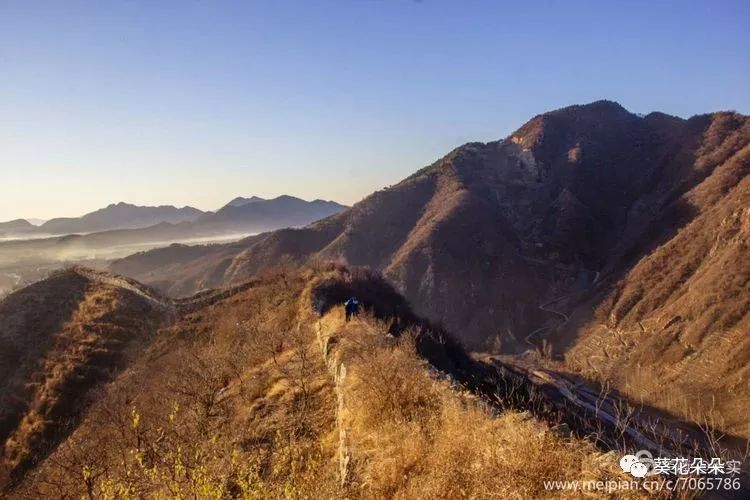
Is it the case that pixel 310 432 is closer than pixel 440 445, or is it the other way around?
pixel 440 445

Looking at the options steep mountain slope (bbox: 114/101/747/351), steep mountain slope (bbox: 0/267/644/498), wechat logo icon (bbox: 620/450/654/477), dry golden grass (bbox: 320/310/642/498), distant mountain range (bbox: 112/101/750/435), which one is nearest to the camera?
wechat logo icon (bbox: 620/450/654/477)

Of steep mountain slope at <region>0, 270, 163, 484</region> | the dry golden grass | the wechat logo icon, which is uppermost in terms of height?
the wechat logo icon

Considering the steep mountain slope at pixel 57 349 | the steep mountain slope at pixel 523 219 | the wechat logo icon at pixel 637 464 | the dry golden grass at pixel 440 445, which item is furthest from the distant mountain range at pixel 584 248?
the steep mountain slope at pixel 57 349

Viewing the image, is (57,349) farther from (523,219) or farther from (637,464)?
(523,219)

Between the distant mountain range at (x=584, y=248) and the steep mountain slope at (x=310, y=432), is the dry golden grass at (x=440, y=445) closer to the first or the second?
the steep mountain slope at (x=310, y=432)

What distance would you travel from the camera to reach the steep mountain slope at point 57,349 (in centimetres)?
2198

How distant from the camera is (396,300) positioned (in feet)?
101

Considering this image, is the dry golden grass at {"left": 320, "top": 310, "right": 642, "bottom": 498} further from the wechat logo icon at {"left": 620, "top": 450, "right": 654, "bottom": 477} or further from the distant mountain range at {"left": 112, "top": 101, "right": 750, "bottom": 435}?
the distant mountain range at {"left": 112, "top": 101, "right": 750, "bottom": 435}

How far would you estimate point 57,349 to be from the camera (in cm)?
2842

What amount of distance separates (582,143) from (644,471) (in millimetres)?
106438

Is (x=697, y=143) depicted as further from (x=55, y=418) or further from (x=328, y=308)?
(x=55, y=418)

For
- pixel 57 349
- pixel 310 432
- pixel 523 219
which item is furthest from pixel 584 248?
pixel 310 432

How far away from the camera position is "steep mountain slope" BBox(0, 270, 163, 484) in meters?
22.0

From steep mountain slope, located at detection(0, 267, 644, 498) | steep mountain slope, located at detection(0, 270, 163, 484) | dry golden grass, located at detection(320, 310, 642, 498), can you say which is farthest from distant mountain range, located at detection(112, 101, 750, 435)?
steep mountain slope, located at detection(0, 270, 163, 484)
